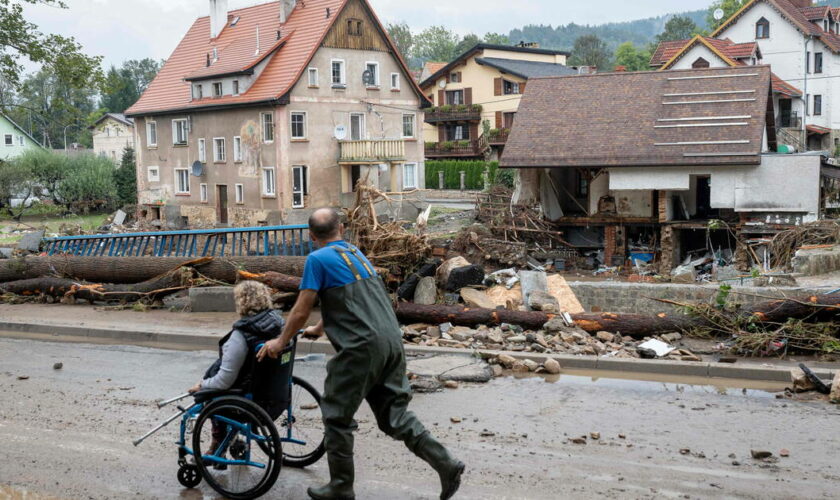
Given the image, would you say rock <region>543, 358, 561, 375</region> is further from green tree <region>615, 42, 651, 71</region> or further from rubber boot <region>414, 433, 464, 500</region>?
green tree <region>615, 42, 651, 71</region>

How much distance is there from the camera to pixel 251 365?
6270 mm

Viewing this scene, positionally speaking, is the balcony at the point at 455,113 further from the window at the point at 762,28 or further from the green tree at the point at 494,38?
the green tree at the point at 494,38

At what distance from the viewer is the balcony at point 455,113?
208ft

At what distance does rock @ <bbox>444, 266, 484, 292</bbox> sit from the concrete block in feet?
12.6

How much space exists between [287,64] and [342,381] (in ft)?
126

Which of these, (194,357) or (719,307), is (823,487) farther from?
(194,357)

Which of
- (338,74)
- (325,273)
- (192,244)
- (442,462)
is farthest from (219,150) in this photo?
(442,462)

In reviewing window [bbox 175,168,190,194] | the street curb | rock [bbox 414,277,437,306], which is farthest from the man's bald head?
window [bbox 175,168,190,194]

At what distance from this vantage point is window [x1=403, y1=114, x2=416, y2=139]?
47062mm

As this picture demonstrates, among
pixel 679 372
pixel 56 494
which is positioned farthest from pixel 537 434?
pixel 56 494

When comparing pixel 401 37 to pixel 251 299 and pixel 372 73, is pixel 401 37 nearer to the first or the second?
pixel 372 73

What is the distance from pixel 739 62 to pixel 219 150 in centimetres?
3269

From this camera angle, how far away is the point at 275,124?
136ft

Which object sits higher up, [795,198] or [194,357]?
[795,198]
